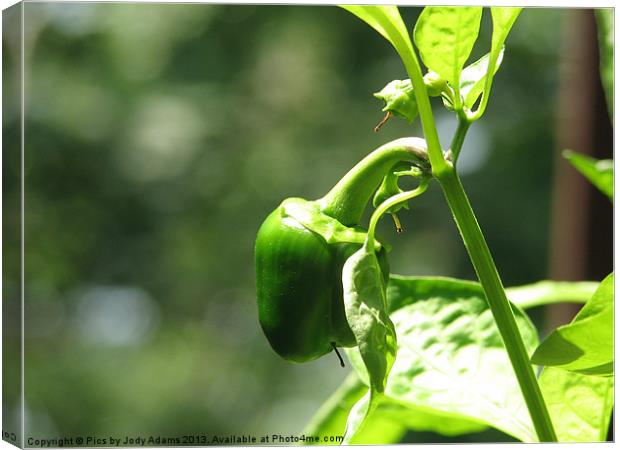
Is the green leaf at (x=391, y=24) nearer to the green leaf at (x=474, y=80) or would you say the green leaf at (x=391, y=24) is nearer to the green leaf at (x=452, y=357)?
the green leaf at (x=474, y=80)

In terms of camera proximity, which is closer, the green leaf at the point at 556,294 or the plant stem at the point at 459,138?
the plant stem at the point at 459,138

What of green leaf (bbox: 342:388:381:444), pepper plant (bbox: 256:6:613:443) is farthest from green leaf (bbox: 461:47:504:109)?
green leaf (bbox: 342:388:381:444)

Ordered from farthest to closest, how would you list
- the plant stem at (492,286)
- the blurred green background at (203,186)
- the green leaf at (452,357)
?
the blurred green background at (203,186) → the green leaf at (452,357) → the plant stem at (492,286)

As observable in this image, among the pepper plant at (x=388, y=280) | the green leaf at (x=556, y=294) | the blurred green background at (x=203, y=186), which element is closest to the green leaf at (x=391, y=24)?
the pepper plant at (x=388, y=280)

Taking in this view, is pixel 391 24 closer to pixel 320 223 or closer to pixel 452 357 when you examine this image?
pixel 320 223

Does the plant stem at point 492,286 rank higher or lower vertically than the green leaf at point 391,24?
lower

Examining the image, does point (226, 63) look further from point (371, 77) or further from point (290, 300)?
point (290, 300)

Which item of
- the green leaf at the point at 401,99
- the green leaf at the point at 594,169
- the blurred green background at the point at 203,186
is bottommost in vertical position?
the blurred green background at the point at 203,186

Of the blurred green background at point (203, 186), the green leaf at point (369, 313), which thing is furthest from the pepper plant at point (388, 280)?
the blurred green background at point (203, 186)

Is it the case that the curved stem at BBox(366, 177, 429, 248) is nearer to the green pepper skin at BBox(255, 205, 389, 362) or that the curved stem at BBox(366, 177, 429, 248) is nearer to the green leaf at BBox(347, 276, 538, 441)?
the green pepper skin at BBox(255, 205, 389, 362)

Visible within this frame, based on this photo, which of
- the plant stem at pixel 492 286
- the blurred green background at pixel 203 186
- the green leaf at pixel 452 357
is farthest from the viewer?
the blurred green background at pixel 203 186
